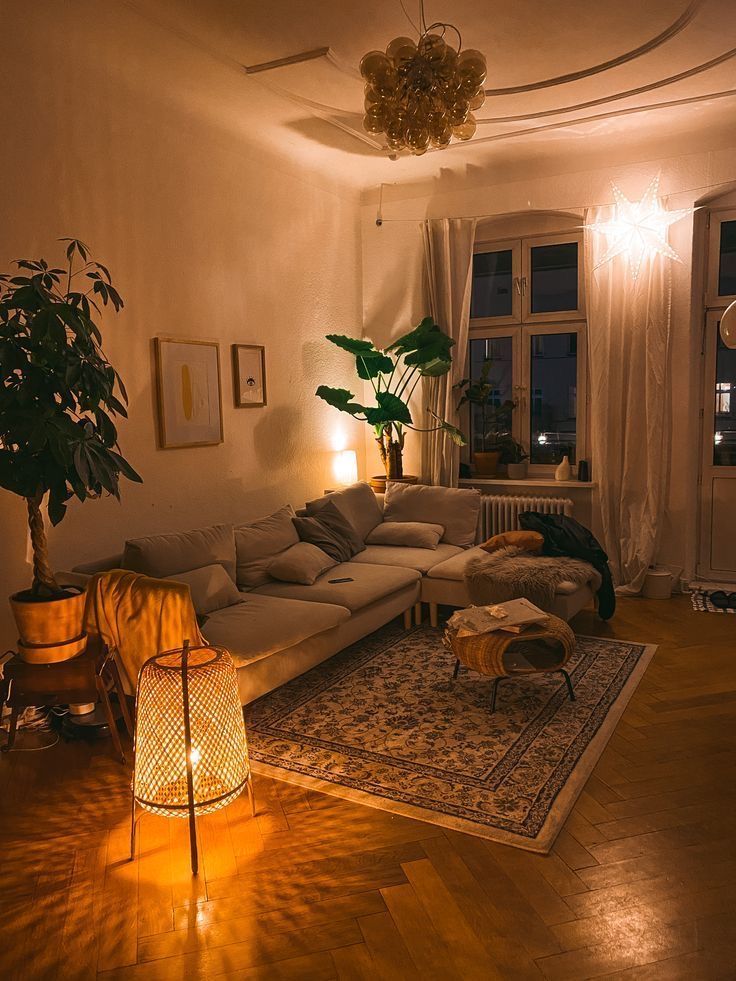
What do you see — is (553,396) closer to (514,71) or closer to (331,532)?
(331,532)

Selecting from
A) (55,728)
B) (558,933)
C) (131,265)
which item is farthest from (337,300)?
(558,933)

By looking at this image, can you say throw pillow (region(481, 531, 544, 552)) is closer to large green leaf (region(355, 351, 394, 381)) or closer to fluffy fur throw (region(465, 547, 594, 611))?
fluffy fur throw (region(465, 547, 594, 611))

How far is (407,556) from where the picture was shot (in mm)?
5113

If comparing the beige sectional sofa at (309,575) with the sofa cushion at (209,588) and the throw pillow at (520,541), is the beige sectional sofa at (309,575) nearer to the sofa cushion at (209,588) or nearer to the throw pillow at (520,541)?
the sofa cushion at (209,588)

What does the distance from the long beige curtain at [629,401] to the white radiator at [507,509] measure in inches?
14.4

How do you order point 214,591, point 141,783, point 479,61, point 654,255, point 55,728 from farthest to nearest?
point 654,255 < point 214,591 < point 55,728 < point 479,61 < point 141,783

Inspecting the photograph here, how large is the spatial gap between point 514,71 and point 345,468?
3.04 meters

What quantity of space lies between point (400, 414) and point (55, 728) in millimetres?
3366

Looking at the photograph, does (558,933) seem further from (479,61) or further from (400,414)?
(400,414)

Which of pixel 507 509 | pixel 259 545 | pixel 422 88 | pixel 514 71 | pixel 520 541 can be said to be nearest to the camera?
pixel 422 88

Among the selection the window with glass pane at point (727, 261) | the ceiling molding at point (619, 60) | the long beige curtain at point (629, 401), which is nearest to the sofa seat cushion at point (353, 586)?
the long beige curtain at point (629, 401)

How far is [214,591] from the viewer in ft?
12.6

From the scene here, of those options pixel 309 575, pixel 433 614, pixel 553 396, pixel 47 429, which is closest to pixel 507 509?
pixel 553 396

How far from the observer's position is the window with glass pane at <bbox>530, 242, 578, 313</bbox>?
609 centimetres
